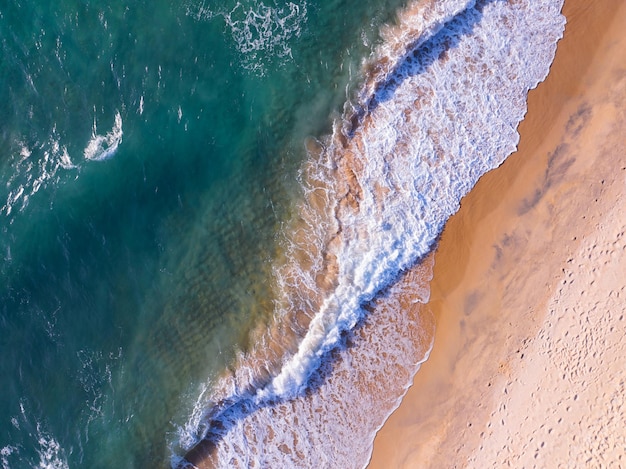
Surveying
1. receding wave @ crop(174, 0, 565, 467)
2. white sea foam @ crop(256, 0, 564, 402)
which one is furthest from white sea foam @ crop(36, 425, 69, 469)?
white sea foam @ crop(256, 0, 564, 402)

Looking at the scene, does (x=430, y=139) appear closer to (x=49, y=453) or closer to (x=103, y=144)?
(x=103, y=144)

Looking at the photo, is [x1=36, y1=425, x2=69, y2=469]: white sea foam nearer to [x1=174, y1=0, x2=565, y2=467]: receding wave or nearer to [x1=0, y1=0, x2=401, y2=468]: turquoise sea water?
[x1=0, y1=0, x2=401, y2=468]: turquoise sea water

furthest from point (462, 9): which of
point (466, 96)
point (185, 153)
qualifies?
point (185, 153)

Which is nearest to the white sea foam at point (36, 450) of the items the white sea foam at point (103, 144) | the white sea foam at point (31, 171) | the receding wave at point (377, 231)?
the receding wave at point (377, 231)

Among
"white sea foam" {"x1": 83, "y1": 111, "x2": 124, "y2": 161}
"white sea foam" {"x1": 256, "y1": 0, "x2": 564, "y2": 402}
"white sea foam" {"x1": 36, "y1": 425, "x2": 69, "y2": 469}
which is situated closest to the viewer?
"white sea foam" {"x1": 256, "y1": 0, "x2": 564, "y2": 402}

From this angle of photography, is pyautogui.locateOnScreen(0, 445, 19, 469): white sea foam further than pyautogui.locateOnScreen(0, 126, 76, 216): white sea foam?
No

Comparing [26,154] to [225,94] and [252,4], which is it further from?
[252,4]

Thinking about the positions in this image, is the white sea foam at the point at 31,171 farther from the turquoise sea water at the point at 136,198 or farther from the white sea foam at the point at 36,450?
the white sea foam at the point at 36,450
